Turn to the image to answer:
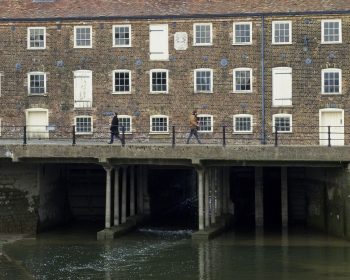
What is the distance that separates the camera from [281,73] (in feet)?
141

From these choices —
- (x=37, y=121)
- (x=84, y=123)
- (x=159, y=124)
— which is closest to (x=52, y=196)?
(x=84, y=123)

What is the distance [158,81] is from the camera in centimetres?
4412

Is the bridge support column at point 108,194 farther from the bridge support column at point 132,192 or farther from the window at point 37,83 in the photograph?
the window at point 37,83

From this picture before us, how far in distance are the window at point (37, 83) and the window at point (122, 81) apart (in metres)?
4.04

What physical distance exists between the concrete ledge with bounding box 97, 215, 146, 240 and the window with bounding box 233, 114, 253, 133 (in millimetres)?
8357

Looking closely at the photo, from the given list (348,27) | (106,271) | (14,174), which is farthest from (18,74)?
(106,271)

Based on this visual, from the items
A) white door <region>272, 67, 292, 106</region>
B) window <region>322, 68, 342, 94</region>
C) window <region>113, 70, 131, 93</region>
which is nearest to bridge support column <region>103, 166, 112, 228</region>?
window <region>113, 70, 131, 93</region>

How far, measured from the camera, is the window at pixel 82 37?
44.6 m

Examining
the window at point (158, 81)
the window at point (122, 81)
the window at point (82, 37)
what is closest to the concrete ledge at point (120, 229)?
the window at point (158, 81)

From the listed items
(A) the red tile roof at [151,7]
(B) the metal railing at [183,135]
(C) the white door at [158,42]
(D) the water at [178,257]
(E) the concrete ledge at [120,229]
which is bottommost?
(D) the water at [178,257]

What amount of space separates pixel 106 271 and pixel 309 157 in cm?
964

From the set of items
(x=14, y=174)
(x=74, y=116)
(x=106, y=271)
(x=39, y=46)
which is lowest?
(x=106, y=271)

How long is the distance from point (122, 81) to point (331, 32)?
38.3 feet

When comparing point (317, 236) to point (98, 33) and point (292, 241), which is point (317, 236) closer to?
point (292, 241)
